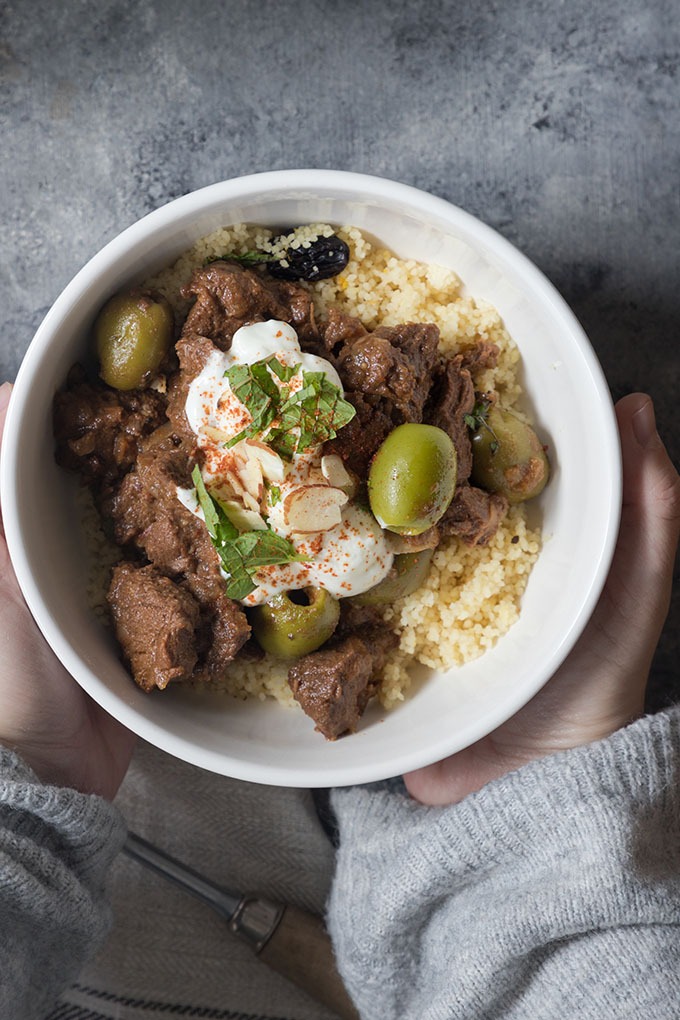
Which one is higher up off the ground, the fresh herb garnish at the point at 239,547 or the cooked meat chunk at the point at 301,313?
the cooked meat chunk at the point at 301,313

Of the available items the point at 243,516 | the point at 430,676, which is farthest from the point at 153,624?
the point at 430,676

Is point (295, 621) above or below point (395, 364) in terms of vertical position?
below

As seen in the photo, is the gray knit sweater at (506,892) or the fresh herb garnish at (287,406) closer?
the fresh herb garnish at (287,406)

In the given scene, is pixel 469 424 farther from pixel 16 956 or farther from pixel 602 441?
pixel 16 956

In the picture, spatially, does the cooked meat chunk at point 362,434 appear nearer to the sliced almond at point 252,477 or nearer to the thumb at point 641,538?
the sliced almond at point 252,477

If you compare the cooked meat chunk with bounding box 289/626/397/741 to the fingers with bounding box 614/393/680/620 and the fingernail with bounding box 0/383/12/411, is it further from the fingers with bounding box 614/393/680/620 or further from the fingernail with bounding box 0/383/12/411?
the fingernail with bounding box 0/383/12/411

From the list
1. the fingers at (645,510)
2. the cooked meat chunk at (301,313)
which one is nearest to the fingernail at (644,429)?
the fingers at (645,510)

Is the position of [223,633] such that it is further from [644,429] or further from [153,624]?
[644,429]

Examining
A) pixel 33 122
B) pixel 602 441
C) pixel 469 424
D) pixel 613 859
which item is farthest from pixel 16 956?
pixel 33 122
